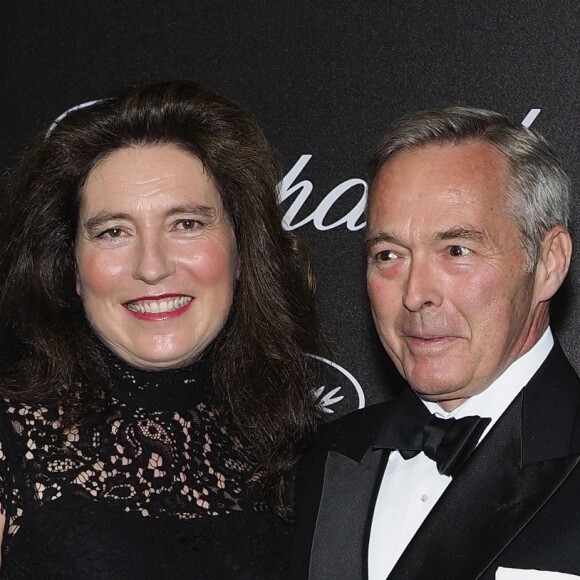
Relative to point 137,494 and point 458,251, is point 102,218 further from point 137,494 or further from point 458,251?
point 458,251

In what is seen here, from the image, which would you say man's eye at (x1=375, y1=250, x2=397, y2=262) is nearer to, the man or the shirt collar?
the man

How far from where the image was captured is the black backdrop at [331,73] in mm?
3068

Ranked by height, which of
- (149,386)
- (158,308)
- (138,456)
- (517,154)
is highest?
(517,154)

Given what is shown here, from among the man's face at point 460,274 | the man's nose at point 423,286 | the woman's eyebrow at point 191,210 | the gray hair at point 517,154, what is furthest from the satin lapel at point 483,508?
the woman's eyebrow at point 191,210

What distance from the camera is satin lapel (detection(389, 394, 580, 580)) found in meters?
2.14

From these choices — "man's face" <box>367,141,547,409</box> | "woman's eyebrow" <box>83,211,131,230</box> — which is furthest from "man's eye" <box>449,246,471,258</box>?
"woman's eyebrow" <box>83,211,131,230</box>

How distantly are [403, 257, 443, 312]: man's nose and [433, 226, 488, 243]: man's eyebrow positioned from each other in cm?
6

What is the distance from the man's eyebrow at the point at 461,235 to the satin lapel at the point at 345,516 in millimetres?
521

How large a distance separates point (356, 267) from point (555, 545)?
4.30ft

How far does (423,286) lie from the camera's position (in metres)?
2.35

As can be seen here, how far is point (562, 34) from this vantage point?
305 centimetres

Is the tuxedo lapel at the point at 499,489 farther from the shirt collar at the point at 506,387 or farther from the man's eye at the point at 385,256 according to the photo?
the man's eye at the point at 385,256

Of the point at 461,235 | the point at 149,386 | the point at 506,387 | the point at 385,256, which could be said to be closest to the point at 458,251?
the point at 461,235

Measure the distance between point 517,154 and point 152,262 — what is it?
32.4 inches
